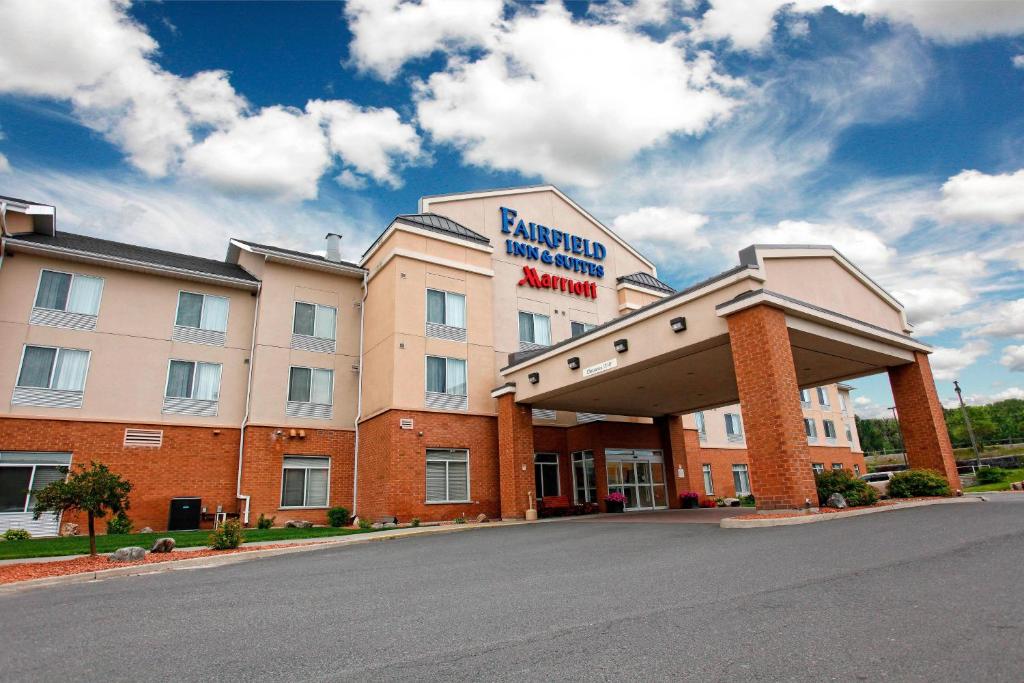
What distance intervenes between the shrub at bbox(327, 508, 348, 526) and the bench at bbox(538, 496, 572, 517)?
685 cm

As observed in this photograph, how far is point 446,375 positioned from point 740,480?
76.6 feet

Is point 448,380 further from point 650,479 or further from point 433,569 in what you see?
point 433,569

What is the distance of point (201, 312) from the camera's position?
2067 centimetres

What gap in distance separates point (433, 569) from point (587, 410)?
47.0 ft

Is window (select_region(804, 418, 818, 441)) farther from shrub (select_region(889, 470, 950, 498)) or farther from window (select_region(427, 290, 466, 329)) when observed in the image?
window (select_region(427, 290, 466, 329))

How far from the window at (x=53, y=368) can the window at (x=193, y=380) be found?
2.41 metres

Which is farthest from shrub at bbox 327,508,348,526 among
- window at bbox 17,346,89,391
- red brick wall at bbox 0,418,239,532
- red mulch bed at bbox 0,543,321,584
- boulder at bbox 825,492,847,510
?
boulder at bbox 825,492,847,510

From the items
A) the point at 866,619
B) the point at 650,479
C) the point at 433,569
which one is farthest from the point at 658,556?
the point at 650,479

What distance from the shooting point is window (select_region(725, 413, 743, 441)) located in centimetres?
3572

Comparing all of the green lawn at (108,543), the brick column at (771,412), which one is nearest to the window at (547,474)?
the green lawn at (108,543)

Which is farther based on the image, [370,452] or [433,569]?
[370,452]

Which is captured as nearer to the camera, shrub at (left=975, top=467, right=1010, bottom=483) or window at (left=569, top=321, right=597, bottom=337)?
window at (left=569, top=321, right=597, bottom=337)

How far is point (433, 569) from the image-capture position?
8664 millimetres

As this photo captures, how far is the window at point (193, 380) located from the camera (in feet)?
64.2
